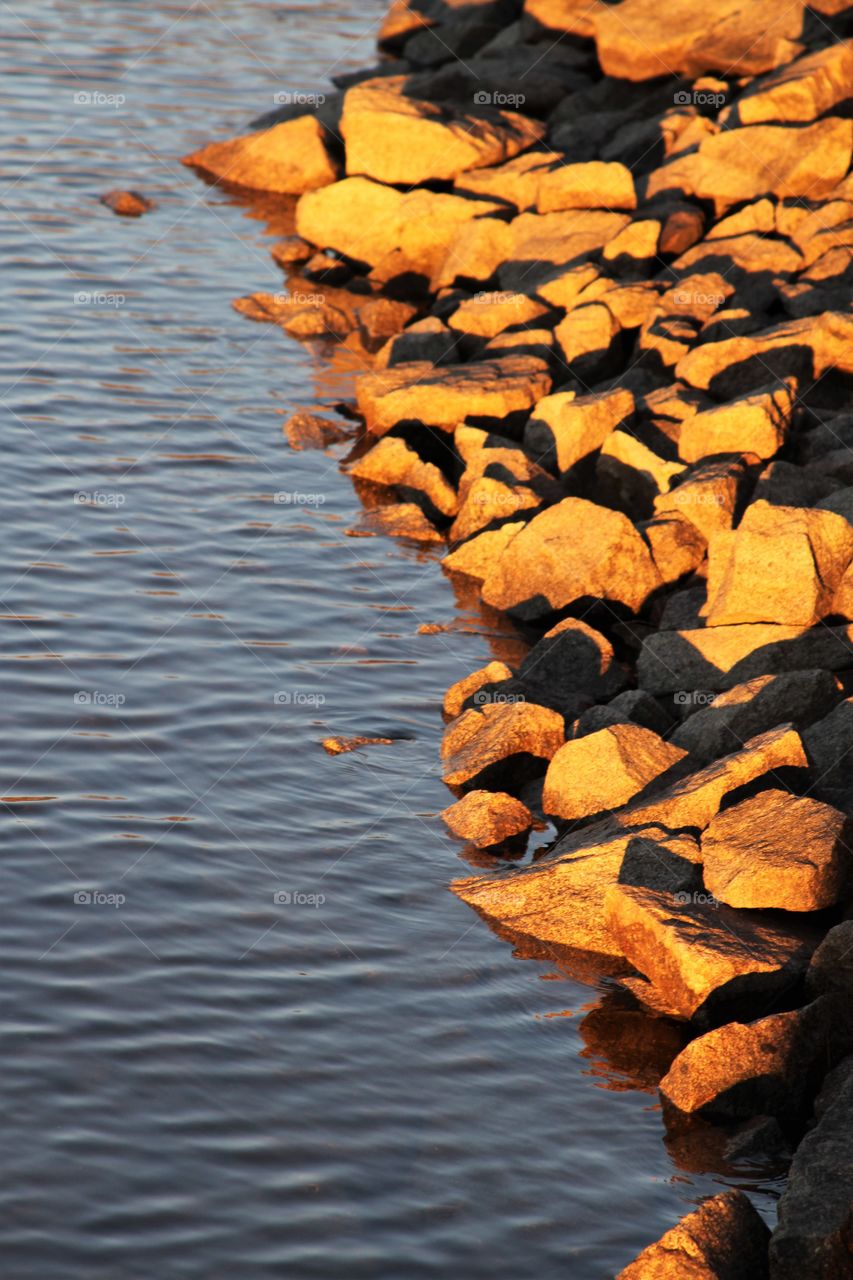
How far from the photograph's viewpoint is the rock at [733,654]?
1060 centimetres

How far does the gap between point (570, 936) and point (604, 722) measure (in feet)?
6.27

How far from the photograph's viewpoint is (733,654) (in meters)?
10.8

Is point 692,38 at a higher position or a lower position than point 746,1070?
higher

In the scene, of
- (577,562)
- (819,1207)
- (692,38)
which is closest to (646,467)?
(577,562)

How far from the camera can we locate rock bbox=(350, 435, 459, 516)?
46.6 ft

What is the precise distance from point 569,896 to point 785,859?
1.15 m

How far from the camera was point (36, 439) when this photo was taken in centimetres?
1474

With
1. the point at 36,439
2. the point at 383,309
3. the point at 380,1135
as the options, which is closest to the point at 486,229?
the point at 383,309

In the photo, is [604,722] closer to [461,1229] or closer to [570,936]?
[570,936]

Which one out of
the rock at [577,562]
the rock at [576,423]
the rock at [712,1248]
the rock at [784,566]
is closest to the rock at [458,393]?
the rock at [576,423]

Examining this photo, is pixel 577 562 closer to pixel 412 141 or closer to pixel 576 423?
pixel 576 423

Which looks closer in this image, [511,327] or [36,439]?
[36,439]

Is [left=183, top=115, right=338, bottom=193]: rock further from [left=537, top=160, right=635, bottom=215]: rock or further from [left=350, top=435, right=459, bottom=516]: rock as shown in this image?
[left=350, top=435, right=459, bottom=516]: rock

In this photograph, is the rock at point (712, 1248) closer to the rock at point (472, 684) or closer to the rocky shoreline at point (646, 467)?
the rocky shoreline at point (646, 467)
